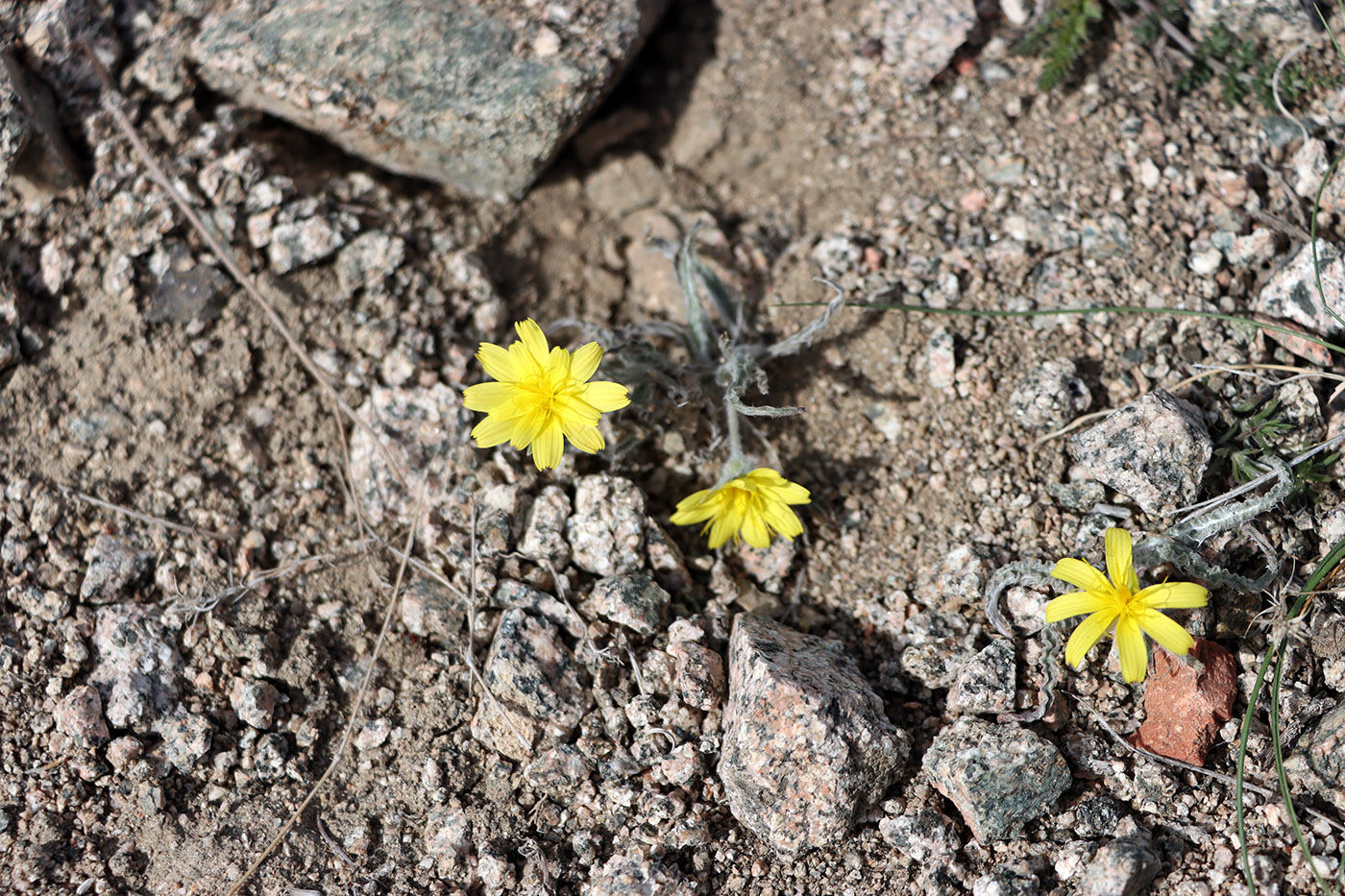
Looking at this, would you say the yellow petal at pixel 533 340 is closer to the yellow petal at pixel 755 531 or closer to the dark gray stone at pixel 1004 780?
the yellow petal at pixel 755 531

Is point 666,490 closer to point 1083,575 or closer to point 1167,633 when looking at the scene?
point 1083,575

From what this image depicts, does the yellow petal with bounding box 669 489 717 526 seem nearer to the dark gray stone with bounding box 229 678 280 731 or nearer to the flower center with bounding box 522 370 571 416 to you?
the flower center with bounding box 522 370 571 416

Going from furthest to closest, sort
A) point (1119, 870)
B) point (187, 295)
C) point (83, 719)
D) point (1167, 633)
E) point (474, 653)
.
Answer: point (187, 295) < point (474, 653) < point (83, 719) < point (1167, 633) < point (1119, 870)

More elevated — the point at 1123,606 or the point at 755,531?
the point at 755,531

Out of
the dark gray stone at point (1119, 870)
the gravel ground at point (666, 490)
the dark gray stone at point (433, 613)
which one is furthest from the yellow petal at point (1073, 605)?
the dark gray stone at point (433, 613)

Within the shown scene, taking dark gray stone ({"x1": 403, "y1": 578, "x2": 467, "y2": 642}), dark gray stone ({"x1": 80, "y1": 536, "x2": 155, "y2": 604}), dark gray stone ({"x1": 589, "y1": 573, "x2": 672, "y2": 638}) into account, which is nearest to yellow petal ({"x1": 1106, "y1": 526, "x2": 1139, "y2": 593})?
dark gray stone ({"x1": 589, "y1": 573, "x2": 672, "y2": 638})

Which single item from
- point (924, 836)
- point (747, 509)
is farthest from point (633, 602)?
point (924, 836)

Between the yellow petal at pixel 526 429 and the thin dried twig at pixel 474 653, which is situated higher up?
the yellow petal at pixel 526 429

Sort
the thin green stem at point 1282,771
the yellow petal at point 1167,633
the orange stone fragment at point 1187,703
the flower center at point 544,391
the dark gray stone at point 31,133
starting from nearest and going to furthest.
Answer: the thin green stem at point 1282,771
the yellow petal at point 1167,633
the orange stone fragment at point 1187,703
the flower center at point 544,391
the dark gray stone at point 31,133
